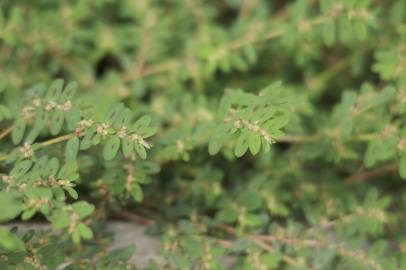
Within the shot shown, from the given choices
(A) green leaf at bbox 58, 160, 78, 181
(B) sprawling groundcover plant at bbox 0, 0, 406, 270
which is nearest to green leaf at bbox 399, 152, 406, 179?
(B) sprawling groundcover plant at bbox 0, 0, 406, 270

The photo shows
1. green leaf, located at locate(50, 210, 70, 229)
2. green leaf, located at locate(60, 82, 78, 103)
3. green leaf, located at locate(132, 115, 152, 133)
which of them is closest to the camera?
green leaf, located at locate(50, 210, 70, 229)

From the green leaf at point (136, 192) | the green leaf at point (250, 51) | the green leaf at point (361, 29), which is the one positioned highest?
the green leaf at point (361, 29)

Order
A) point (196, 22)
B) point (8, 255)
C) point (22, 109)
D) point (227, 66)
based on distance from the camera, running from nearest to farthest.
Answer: point (8, 255) → point (22, 109) → point (227, 66) → point (196, 22)

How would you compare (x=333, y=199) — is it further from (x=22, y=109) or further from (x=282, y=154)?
(x=22, y=109)

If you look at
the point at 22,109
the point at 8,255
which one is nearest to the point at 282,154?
the point at 22,109

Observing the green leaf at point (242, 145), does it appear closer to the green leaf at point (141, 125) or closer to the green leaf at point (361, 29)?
the green leaf at point (141, 125)

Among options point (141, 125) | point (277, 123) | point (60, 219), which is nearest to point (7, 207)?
point (60, 219)

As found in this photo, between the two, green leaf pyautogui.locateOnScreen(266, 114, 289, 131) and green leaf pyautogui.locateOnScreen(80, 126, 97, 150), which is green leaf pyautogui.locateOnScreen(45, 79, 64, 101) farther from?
green leaf pyautogui.locateOnScreen(266, 114, 289, 131)

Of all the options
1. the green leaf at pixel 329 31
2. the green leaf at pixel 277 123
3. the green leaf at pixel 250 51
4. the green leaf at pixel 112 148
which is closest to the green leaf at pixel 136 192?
the green leaf at pixel 112 148
